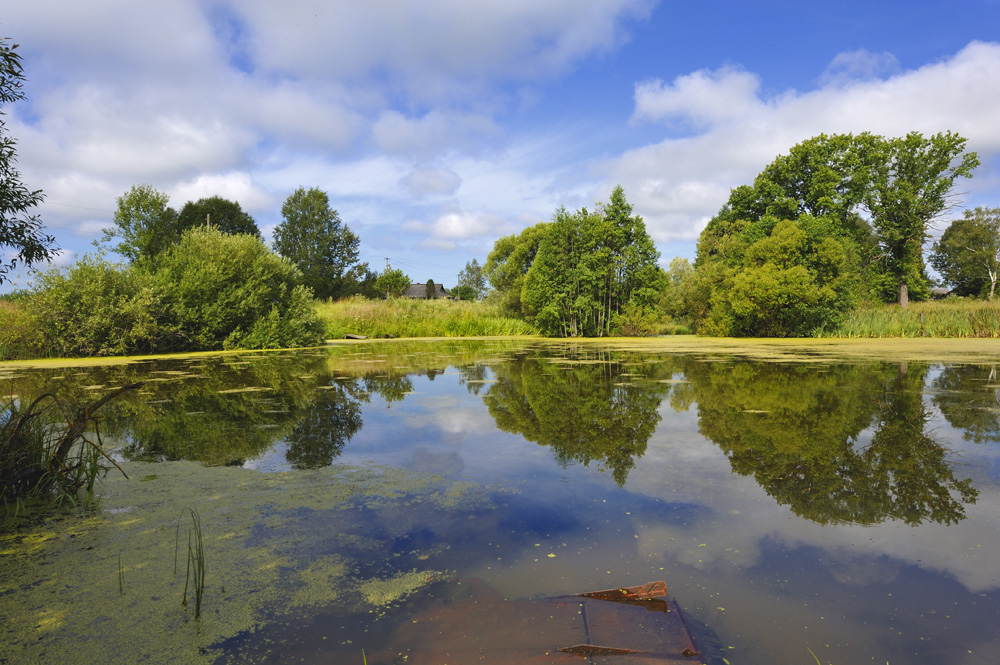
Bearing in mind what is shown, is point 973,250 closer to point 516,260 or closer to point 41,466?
point 516,260

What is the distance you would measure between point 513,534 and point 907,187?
3271 centimetres

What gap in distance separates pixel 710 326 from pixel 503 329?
981 cm

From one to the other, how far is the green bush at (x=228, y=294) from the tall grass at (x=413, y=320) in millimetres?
4904

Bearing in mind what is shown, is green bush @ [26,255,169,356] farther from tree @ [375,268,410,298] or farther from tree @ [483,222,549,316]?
tree @ [375,268,410,298]

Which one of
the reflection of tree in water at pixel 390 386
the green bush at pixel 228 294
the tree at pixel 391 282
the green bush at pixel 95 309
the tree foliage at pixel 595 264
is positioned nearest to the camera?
the reflection of tree in water at pixel 390 386

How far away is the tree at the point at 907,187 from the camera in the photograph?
85.4ft

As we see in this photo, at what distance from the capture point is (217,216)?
40969 mm

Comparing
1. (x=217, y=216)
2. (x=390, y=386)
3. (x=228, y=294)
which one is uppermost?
(x=217, y=216)

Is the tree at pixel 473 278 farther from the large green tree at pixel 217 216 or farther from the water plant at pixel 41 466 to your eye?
the water plant at pixel 41 466

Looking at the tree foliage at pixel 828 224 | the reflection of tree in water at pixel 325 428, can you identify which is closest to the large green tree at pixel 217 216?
the tree foliage at pixel 828 224

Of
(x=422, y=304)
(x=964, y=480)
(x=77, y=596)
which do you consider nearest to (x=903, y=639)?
(x=964, y=480)

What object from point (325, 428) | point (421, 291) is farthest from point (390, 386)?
point (421, 291)

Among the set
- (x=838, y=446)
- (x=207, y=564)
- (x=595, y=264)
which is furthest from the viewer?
(x=595, y=264)

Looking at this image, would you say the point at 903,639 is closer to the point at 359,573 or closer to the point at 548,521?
the point at 548,521
